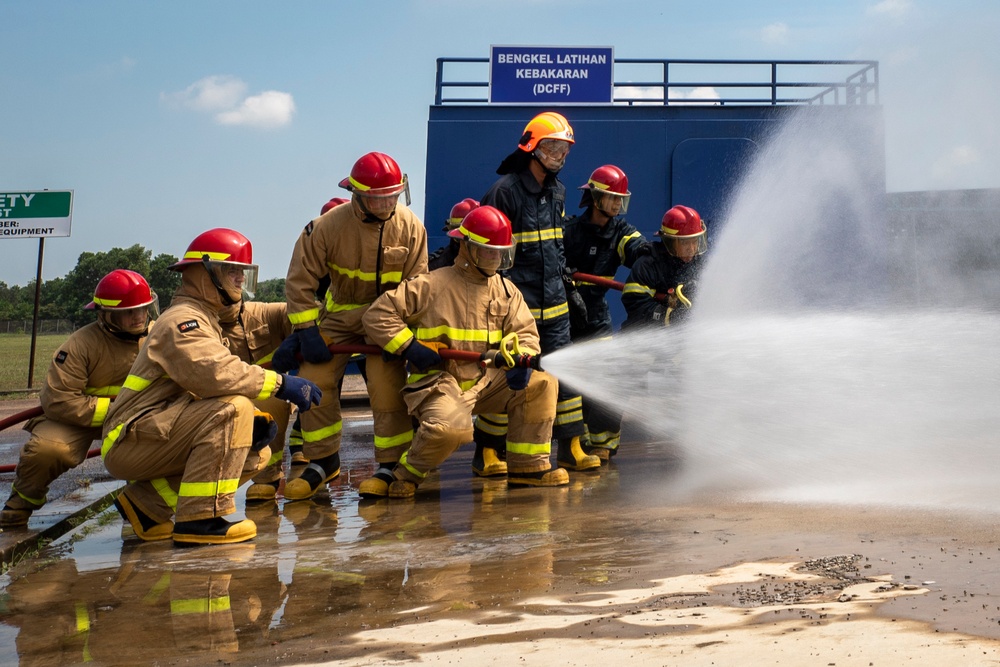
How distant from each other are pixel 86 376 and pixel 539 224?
9.64ft

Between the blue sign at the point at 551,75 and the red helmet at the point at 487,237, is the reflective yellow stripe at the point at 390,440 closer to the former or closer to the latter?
the red helmet at the point at 487,237

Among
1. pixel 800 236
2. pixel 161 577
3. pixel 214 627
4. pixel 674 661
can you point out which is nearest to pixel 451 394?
pixel 161 577

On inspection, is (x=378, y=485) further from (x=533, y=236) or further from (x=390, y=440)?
(x=533, y=236)

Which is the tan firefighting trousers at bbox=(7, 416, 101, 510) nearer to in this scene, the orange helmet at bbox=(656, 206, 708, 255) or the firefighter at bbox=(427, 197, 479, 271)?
the firefighter at bbox=(427, 197, 479, 271)

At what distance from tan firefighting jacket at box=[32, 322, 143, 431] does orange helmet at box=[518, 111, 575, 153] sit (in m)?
2.74

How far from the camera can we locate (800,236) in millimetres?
11367

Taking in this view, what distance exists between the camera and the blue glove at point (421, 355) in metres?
5.81

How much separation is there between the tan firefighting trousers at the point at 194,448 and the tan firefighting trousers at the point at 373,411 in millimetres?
1172

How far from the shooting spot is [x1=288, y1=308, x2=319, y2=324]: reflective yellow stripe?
6.02m

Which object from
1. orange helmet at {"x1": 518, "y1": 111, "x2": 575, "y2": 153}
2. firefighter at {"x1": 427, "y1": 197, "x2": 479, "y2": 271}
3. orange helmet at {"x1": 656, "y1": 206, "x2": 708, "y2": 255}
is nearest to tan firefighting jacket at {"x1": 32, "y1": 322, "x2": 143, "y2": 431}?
firefighter at {"x1": 427, "y1": 197, "x2": 479, "y2": 271}

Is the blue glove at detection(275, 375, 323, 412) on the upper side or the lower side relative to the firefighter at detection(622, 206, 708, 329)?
lower

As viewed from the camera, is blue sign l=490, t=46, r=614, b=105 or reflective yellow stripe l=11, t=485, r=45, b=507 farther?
blue sign l=490, t=46, r=614, b=105

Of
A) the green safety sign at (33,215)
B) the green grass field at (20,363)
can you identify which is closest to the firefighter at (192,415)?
the green grass field at (20,363)

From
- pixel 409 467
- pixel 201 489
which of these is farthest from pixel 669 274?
pixel 201 489
